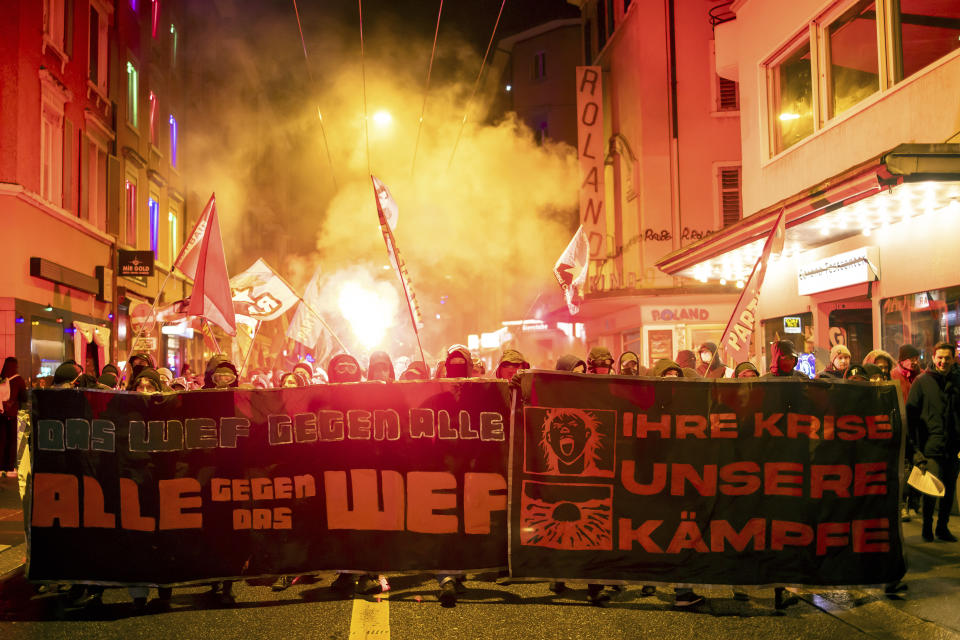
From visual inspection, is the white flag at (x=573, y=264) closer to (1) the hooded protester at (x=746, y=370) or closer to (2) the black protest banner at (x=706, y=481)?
(1) the hooded protester at (x=746, y=370)

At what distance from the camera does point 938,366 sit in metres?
7.07

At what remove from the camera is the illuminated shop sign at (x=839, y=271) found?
10.8 meters

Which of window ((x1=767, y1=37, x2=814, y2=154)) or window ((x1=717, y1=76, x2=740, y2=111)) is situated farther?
window ((x1=717, y1=76, x2=740, y2=111))

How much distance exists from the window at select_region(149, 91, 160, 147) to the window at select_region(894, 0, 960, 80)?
2067cm

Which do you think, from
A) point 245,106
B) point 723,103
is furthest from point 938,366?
point 245,106

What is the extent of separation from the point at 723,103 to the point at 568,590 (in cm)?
1823

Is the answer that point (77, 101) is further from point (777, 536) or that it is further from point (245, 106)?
point (777, 536)

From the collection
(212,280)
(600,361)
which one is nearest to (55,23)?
(212,280)

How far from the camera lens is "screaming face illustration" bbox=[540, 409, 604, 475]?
5180 millimetres

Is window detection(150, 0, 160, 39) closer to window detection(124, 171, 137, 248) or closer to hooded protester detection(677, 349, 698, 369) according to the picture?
window detection(124, 171, 137, 248)

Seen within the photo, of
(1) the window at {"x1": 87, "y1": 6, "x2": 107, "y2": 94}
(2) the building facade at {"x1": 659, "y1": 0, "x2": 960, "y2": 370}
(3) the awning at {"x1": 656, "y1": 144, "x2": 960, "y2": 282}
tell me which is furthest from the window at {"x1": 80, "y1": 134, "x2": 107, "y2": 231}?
(3) the awning at {"x1": 656, "y1": 144, "x2": 960, "y2": 282}

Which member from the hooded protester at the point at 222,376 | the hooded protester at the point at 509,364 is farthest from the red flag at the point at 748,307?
the hooded protester at the point at 222,376

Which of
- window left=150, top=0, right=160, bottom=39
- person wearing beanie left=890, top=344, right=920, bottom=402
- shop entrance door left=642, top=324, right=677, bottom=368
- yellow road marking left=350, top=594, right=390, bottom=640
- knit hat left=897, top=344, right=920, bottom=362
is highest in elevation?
window left=150, top=0, right=160, bottom=39

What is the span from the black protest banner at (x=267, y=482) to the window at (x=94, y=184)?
1504cm
